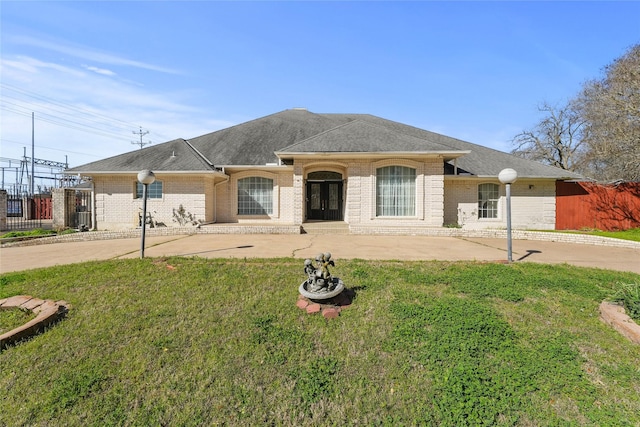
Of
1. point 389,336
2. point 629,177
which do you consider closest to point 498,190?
point 629,177

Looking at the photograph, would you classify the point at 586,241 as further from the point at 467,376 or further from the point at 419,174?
the point at 467,376

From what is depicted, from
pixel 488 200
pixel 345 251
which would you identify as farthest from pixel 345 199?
pixel 488 200

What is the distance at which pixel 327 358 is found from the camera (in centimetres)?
351

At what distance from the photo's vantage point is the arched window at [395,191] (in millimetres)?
12742

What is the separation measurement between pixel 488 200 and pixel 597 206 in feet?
15.5

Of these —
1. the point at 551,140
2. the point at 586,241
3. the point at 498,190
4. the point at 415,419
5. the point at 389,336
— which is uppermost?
the point at 551,140

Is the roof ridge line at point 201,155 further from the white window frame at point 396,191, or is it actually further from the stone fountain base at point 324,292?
the stone fountain base at point 324,292

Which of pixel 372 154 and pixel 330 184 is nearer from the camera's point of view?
pixel 372 154

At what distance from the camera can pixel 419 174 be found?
495 inches

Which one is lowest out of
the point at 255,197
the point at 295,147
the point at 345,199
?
the point at 345,199

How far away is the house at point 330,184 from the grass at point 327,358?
6.98 meters

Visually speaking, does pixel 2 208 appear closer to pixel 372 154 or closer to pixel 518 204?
pixel 372 154

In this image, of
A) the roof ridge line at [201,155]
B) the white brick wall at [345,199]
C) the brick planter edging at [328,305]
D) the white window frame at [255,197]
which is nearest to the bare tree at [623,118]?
the white brick wall at [345,199]

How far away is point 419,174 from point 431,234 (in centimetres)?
276
